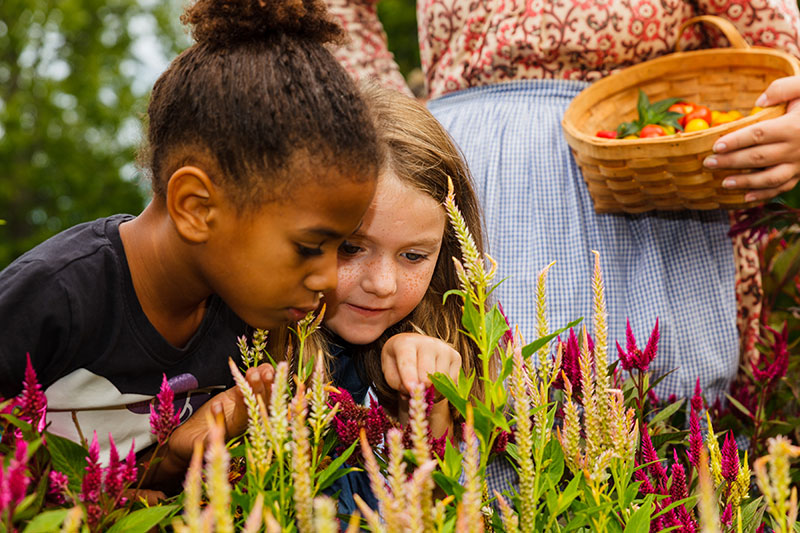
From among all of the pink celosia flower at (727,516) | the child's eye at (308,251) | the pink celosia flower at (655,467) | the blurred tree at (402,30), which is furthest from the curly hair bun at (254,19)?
the blurred tree at (402,30)

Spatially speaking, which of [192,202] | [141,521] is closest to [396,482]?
[141,521]

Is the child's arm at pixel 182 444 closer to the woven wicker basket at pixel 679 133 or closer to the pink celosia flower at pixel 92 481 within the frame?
the pink celosia flower at pixel 92 481

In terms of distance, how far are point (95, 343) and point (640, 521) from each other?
1155 millimetres

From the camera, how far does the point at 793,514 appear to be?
805mm

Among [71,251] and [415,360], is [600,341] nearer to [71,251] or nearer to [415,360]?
[415,360]

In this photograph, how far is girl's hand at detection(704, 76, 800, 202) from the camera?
2.21 metres

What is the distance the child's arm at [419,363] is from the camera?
1.68 metres

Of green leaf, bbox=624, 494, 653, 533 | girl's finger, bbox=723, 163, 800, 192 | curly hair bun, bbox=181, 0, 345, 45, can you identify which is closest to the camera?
green leaf, bbox=624, 494, 653, 533

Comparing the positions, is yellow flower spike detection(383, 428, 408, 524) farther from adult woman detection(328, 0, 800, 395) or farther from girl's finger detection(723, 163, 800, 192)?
girl's finger detection(723, 163, 800, 192)

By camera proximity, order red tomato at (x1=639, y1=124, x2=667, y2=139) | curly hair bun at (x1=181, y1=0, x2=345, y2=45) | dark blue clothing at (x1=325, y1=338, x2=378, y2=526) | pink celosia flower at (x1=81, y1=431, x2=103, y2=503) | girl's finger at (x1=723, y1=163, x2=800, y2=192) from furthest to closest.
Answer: red tomato at (x1=639, y1=124, x2=667, y2=139) < girl's finger at (x1=723, y1=163, x2=800, y2=192) < dark blue clothing at (x1=325, y1=338, x2=378, y2=526) < curly hair bun at (x1=181, y1=0, x2=345, y2=45) < pink celosia flower at (x1=81, y1=431, x2=103, y2=503)

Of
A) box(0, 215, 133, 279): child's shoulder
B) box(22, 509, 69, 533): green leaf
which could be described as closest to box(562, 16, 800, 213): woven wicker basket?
box(0, 215, 133, 279): child's shoulder

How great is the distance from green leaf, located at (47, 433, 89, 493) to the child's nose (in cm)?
89

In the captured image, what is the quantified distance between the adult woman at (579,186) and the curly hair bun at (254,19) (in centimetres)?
120

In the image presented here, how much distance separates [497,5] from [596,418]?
6.43ft
